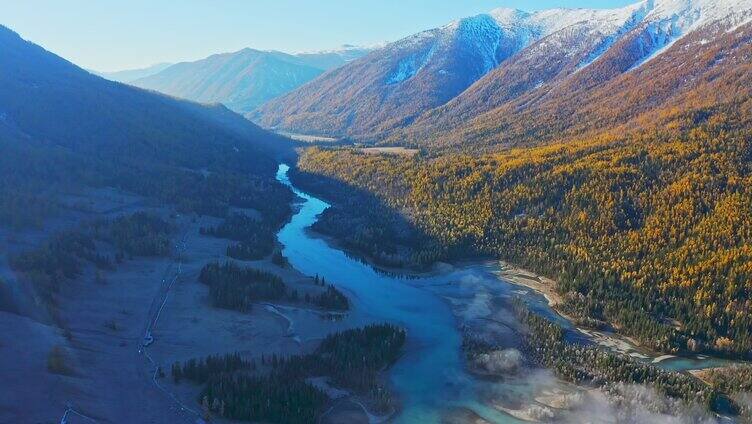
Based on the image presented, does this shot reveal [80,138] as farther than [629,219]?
Yes

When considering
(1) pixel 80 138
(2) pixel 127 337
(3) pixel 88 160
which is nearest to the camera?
(2) pixel 127 337

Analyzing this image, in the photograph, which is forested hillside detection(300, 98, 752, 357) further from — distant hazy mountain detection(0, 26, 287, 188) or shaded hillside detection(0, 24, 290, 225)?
distant hazy mountain detection(0, 26, 287, 188)

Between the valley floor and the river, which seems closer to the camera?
the valley floor

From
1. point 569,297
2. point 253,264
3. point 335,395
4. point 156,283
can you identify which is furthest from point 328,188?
point 335,395

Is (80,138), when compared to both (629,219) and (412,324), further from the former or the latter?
(629,219)

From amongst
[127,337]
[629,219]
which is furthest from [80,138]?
[629,219]

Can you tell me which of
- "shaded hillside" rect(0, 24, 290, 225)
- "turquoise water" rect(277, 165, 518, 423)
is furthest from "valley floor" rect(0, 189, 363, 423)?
"shaded hillside" rect(0, 24, 290, 225)

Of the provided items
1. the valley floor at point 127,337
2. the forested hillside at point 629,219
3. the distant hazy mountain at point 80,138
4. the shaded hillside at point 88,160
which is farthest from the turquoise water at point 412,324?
the distant hazy mountain at point 80,138

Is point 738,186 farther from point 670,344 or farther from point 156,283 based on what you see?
point 156,283
